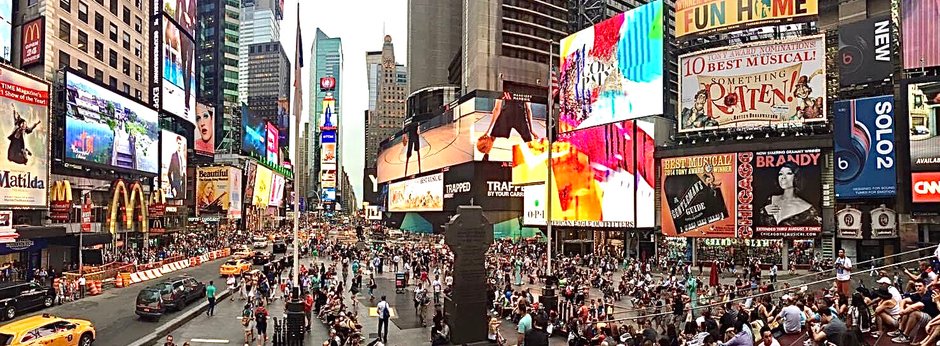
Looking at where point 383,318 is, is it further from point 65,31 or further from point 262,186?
point 262,186

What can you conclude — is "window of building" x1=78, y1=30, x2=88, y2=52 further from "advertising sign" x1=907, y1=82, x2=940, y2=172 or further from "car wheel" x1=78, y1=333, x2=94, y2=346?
"advertising sign" x1=907, y1=82, x2=940, y2=172

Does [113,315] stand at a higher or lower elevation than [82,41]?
lower

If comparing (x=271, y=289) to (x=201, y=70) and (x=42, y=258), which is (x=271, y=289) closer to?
(x=42, y=258)

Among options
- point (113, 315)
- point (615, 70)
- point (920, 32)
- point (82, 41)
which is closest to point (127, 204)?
point (82, 41)

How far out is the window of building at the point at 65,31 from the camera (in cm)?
4759

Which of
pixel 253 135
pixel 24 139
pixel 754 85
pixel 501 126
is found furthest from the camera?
pixel 253 135

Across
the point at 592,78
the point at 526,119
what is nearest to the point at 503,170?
the point at 526,119

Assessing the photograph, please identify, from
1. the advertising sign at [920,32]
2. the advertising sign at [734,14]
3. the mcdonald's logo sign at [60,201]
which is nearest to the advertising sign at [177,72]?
the mcdonald's logo sign at [60,201]

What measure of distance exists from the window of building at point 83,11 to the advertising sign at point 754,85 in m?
43.2

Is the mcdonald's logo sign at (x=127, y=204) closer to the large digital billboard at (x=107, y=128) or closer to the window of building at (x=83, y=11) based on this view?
the large digital billboard at (x=107, y=128)

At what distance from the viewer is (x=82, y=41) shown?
5075 centimetres

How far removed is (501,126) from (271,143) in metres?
64.9

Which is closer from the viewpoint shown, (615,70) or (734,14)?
(734,14)

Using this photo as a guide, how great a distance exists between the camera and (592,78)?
56219 mm
